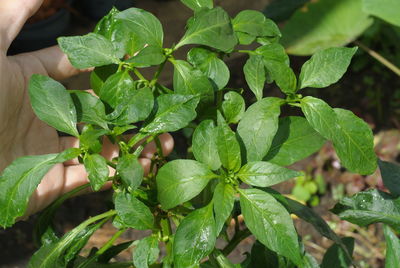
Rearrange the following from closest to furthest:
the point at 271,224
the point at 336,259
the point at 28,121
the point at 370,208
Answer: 1. the point at 271,224
2. the point at 370,208
3. the point at 336,259
4. the point at 28,121

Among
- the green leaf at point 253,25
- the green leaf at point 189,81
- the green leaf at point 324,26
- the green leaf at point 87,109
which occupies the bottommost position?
the green leaf at point 324,26

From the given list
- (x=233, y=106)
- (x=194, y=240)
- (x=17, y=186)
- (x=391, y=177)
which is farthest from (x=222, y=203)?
(x=391, y=177)

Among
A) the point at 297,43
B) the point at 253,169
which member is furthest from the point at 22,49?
the point at 253,169

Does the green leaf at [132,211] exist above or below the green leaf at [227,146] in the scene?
→ below

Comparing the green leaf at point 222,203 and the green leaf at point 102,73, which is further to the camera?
the green leaf at point 102,73

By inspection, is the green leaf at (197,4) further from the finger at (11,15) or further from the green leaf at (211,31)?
the finger at (11,15)

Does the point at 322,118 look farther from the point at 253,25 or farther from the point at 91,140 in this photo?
the point at 91,140

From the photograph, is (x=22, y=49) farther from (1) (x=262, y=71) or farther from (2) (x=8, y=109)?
(1) (x=262, y=71)

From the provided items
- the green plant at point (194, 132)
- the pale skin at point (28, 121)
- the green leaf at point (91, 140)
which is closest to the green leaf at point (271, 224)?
the green plant at point (194, 132)
